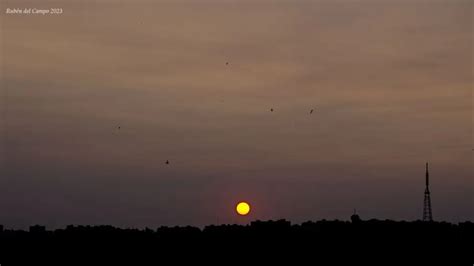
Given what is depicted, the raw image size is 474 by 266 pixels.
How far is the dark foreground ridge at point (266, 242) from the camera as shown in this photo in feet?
173

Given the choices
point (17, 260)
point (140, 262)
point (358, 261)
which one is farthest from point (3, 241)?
point (358, 261)

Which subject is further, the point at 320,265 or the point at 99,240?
the point at 99,240

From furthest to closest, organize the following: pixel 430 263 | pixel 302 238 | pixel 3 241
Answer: pixel 3 241 < pixel 302 238 < pixel 430 263

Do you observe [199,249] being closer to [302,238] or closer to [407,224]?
[302,238]

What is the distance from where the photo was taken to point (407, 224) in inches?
2106

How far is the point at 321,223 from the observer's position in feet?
192

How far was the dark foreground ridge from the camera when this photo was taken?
5262 cm

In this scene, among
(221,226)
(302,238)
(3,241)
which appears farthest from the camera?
(3,241)

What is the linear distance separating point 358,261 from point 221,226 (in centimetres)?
1052

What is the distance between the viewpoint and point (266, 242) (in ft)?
185

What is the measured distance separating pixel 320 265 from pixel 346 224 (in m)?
3.88

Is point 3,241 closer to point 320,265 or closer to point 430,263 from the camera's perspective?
point 320,265

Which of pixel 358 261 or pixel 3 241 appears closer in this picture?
pixel 358 261

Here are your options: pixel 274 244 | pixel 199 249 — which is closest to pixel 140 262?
pixel 199 249
